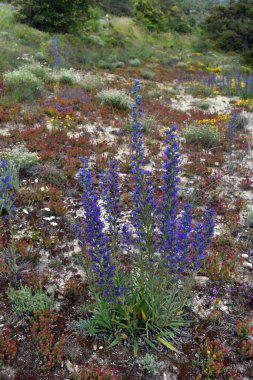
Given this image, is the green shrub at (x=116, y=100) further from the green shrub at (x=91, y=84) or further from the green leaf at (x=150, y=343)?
the green leaf at (x=150, y=343)

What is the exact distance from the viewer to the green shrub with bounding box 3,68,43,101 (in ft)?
32.3

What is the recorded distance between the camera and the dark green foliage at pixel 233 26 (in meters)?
28.3

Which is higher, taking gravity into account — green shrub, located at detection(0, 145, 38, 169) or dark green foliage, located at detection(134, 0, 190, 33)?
dark green foliage, located at detection(134, 0, 190, 33)

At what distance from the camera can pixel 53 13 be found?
18.9 meters

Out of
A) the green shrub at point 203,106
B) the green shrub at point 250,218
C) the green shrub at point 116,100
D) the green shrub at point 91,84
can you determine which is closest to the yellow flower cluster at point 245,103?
the green shrub at point 203,106

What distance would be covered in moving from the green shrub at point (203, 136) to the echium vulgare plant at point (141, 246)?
229 inches

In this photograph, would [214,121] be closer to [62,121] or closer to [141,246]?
[62,121]

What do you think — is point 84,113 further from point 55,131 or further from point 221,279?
point 221,279

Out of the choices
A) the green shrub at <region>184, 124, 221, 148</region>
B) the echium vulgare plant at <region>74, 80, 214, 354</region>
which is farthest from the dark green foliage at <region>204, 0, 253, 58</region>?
the echium vulgare plant at <region>74, 80, 214, 354</region>

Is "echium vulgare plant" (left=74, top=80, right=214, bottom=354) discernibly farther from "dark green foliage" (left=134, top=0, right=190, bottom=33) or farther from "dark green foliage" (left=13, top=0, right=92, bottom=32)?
"dark green foliage" (left=134, top=0, right=190, bottom=33)

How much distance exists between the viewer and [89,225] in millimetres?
3025

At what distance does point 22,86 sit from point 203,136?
5.71 metres

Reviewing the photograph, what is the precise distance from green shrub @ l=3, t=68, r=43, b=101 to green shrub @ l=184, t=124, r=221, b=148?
4821mm

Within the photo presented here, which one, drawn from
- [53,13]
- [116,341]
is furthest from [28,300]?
[53,13]
